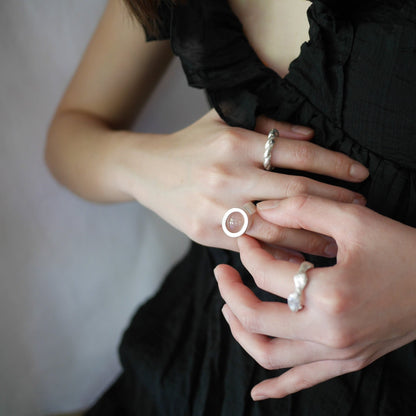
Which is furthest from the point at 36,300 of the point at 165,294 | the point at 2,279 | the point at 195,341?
the point at 195,341

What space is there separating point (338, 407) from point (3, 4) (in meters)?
0.90

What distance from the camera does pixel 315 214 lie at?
1.61 ft

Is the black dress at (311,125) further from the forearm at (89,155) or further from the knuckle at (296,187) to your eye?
the forearm at (89,155)

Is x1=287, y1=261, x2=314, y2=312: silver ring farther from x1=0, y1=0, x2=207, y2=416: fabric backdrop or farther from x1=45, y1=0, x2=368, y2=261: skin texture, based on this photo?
x1=0, y1=0, x2=207, y2=416: fabric backdrop

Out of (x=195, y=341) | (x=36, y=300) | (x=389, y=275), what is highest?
(x=389, y=275)

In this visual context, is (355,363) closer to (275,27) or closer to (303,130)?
(303,130)

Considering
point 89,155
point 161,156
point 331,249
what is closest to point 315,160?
point 331,249

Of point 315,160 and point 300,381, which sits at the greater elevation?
point 315,160

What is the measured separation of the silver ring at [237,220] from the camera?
1.82ft

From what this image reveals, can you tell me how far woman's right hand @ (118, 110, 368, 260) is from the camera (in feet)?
1.81

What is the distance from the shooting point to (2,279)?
0.87 meters

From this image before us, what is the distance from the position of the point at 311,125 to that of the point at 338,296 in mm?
275

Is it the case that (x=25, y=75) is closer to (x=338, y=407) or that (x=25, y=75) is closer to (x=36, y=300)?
(x=36, y=300)

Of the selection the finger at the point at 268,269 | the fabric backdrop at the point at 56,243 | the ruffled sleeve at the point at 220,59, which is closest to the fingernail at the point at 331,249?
the finger at the point at 268,269
